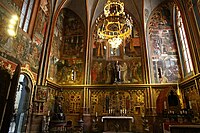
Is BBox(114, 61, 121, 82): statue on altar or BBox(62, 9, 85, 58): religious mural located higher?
BBox(62, 9, 85, 58): religious mural

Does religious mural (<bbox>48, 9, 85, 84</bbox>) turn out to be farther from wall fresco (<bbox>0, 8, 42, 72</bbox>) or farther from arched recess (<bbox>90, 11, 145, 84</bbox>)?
wall fresco (<bbox>0, 8, 42, 72</bbox>)

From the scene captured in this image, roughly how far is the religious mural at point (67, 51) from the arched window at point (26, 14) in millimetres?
3308

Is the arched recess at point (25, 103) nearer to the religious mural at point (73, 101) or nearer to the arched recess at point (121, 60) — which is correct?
the religious mural at point (73, 101)

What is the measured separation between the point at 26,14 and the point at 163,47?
11.9 m

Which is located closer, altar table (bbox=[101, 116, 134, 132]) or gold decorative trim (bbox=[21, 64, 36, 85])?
gold decorative trim (bbox=[21, 64, 36, 85])

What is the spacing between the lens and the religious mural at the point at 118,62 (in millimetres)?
Answer: 13305

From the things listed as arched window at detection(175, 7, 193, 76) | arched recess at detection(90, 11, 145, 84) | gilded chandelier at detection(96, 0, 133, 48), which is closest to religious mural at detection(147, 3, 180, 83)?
arched window at detection(175, 7, 193, 76)

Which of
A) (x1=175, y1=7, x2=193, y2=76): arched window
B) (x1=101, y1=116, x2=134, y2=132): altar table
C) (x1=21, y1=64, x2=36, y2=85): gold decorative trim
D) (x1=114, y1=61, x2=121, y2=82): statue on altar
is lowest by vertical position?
(x1=101, y1=116, x2=134, y2=132): altar table

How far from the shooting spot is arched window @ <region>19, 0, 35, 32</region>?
9.43 metres

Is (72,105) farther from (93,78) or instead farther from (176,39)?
(176,39)

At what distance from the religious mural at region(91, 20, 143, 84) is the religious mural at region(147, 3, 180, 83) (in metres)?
1.30

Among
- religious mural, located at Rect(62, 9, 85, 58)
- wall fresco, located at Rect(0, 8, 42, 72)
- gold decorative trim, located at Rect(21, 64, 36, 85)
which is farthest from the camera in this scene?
religious mural, located at Rect(62, 9, 85, 58)

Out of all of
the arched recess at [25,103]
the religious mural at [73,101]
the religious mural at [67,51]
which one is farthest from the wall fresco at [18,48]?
the religious mural at [73,101]

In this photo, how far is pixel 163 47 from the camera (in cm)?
1403
